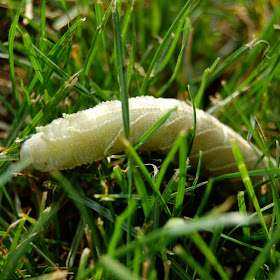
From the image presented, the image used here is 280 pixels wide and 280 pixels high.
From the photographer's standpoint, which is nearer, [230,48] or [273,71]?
[273,71]

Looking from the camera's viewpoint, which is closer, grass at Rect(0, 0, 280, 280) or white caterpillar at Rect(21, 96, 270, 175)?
grass at Rect(0, 0, 280, 280)

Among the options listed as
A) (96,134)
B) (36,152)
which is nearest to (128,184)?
(96,134)

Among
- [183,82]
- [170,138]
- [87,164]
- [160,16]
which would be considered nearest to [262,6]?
[160,16]

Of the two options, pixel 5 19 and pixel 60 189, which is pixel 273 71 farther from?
pixel 5 19

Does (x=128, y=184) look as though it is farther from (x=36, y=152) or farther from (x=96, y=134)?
(x=36, y=152)

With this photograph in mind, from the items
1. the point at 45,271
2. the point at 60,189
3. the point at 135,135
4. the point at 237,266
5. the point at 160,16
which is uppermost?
the point at 160,16

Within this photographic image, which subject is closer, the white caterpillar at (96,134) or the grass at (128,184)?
the grass at (128,184)

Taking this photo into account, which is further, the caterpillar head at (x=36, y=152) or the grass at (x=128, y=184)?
the caterpillar head at (x=36, y=152)

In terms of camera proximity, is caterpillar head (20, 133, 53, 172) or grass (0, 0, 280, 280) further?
caterpillar head (20, 133, 53, 172)
